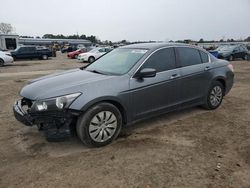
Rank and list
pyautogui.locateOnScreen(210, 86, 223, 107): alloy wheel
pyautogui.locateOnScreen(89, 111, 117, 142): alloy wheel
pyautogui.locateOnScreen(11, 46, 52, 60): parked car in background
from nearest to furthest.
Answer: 1. pyautogui.locateOnScreen(89, 111, 117, 142): alloy wheel
2. pyautogui.locateOnScreen(210, 86, 223, 107): alloy wheel
3. pyautogui.locateOnScreen(11, 46, 52, 60): parked car in background

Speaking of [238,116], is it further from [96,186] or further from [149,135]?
[96,186]

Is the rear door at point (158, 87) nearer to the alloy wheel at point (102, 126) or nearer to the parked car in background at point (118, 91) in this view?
the parked car in background at point (118, 91)

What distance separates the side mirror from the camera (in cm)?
478

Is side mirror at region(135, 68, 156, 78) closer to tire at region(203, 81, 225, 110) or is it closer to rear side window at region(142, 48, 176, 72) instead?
rear side window at region(142, 48, 176, 72)

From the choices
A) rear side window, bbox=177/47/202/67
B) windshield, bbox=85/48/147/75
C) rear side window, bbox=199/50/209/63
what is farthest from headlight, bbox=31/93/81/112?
rear side window, bbox=199/50/209/63

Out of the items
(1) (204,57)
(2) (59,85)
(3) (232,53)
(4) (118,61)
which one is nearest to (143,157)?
(2) (59,85)

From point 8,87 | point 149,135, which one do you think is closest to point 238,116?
point 149,135

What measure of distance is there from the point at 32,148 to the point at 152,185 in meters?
2.20

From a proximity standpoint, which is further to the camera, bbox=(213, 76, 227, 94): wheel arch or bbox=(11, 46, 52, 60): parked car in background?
bbox=(11, 46, 52, 60): parked car in background

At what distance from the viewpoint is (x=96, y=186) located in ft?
11.1

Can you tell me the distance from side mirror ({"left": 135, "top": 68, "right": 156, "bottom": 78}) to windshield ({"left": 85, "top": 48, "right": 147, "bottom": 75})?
0.22 m

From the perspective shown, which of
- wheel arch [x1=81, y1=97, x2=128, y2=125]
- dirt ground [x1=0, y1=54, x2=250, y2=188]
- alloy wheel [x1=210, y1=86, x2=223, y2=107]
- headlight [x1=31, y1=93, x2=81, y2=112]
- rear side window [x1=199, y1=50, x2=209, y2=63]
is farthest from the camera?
alloy wheel [x1=210, y1=86, x2=223, y2=107]

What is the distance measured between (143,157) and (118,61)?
2066mm

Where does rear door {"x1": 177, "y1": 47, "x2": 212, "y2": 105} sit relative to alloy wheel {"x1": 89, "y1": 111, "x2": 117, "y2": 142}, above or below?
above
